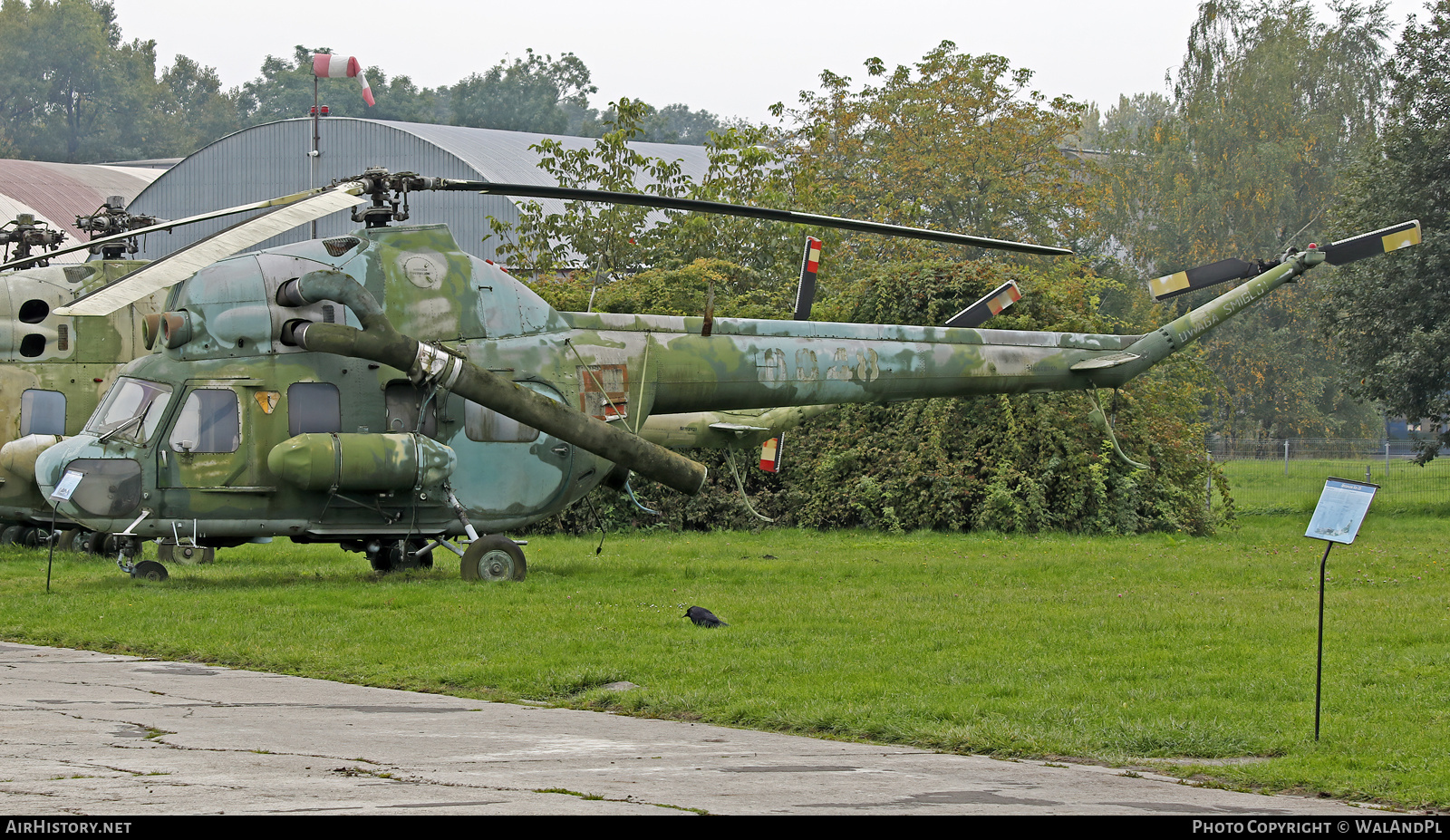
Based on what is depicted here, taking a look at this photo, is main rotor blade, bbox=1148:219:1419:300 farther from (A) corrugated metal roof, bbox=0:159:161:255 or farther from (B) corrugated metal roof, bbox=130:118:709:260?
(A) corrugated metal roof, bbox=0:159:161:255

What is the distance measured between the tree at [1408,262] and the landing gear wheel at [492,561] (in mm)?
21947

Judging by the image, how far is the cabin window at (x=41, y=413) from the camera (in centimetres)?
1919

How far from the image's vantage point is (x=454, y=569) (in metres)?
17.7

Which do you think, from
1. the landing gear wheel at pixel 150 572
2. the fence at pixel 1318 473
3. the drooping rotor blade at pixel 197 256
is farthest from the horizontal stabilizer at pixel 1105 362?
the fence at pixel 1318 473

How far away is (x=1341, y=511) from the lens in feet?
28.1

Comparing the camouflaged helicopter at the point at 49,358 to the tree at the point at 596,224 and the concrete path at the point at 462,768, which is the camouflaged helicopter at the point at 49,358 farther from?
the tree at the point at 596,224

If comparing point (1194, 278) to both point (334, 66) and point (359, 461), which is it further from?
point (334, 66)

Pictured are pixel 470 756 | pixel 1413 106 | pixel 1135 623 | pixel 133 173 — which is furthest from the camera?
pixel 133 173

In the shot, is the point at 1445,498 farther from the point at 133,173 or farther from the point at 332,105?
the point at 332,105

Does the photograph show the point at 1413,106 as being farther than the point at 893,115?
No

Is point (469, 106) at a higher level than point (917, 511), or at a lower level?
higher

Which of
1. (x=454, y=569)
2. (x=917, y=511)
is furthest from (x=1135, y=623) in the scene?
(x=917, y=511)

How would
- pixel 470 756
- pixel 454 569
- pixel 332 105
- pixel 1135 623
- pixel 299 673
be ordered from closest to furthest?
pixel 470 756 → pixel 299 673 → pixel 1135 623 → pixel 454 569 → pixel 332 105

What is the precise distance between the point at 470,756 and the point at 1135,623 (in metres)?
7.21
